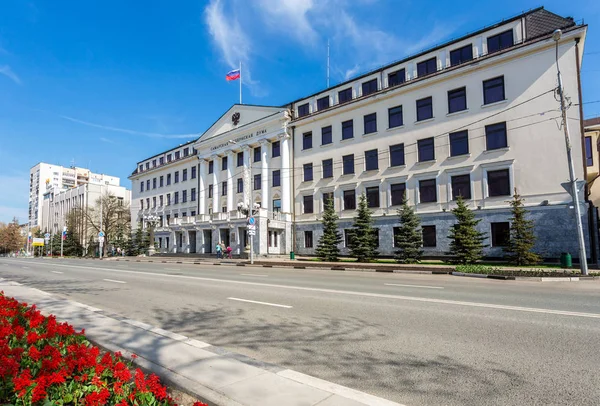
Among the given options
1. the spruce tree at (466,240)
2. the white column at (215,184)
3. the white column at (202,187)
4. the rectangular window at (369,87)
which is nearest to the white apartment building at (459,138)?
the rectangular window at (369,87)

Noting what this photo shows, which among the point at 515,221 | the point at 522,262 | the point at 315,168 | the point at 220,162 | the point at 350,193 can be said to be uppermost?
the point at 220,162

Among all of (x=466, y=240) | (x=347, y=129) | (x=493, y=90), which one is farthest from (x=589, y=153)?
(x=347, y=129)

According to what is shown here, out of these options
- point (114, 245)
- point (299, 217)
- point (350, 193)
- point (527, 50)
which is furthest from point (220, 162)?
point (527, 50)

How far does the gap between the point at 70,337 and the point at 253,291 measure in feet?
21.1

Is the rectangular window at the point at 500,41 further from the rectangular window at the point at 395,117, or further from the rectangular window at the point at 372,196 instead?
the rectangular window at the point at 372,196

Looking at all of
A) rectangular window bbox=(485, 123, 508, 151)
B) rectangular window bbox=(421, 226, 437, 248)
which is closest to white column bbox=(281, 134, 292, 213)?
rectangular window bbox=(421, 226, 437, 248)

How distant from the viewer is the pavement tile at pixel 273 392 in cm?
340

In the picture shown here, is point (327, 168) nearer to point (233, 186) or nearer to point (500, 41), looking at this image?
point (233, 186)

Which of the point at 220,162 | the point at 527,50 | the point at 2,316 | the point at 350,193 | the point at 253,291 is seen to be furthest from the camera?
the point at 220,162

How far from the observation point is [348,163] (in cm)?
3347

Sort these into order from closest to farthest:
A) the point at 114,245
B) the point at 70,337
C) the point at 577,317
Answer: the point at 70,337, the point at 577,317, the point at 114,245

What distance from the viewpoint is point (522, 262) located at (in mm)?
20812

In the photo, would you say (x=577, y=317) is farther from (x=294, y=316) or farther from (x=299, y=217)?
(x=299, y=217)

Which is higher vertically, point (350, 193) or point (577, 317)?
point (350, 193)
